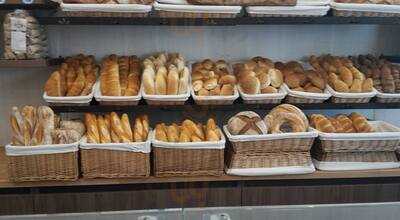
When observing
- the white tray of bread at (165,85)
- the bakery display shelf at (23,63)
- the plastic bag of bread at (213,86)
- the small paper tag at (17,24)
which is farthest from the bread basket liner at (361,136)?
the small paper tag at (17,24)

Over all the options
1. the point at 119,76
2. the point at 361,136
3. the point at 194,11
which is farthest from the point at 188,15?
the point at 361,136

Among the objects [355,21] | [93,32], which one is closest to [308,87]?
[355,21]

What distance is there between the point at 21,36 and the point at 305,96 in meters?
1.43

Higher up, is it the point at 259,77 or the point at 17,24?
the point at 17,24

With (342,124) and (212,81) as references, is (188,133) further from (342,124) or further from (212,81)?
(342,124)

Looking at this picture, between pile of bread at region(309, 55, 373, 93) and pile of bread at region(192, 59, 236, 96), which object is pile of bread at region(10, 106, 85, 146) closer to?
pile of bread at region(192, 59, 236, 96)

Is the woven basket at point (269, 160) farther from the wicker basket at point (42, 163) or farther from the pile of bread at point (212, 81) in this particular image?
the wicker basket at point (42, 163)

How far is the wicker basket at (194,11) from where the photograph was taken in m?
1.94

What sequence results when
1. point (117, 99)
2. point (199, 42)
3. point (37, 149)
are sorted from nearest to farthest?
point (37, 149) → point (117, 99) → point (199, 42)

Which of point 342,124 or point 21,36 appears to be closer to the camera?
point 21,36

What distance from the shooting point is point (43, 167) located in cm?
187

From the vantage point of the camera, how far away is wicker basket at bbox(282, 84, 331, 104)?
203 centimetres

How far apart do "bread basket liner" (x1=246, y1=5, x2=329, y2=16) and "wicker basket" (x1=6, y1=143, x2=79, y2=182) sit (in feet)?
3.54

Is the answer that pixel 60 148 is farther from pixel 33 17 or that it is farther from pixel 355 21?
pixel 355 21
